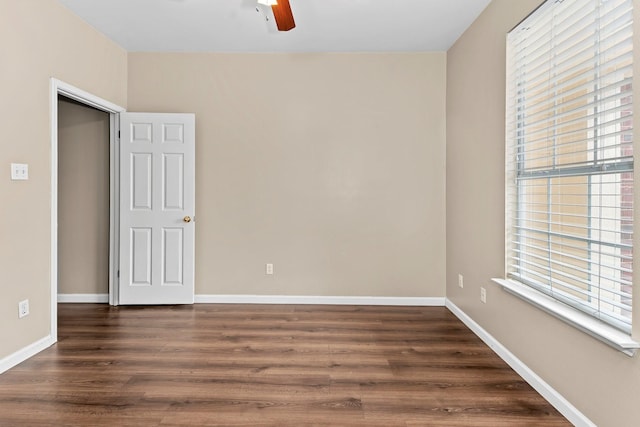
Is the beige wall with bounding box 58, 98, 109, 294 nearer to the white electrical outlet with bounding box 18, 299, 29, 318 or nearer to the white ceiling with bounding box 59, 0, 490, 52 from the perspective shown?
the white ceiling with bounding box 59, 0, 490, 52

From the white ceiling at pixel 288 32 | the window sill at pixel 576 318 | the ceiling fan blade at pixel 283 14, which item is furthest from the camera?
the white ceiling at pixel 288 32

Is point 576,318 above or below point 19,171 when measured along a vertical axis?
below

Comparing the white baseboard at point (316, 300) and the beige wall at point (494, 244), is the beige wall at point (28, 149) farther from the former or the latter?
the beige wall at point (494, 244)

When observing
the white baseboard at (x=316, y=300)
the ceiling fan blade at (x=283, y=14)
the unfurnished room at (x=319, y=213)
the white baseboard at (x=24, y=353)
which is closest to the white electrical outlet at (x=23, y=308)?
the unfurnished room at (x=319, y=213)

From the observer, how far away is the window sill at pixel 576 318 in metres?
1.70

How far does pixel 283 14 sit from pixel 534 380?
2782 mm

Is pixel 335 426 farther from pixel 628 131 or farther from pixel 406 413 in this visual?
pixel 628 131

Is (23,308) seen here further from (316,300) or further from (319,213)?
(319,213)

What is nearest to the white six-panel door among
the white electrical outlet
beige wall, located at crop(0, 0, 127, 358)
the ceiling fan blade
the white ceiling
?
the white ceiling

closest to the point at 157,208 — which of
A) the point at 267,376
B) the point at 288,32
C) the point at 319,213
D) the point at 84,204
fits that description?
the point at 84,204

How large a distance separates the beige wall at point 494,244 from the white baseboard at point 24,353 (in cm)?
348

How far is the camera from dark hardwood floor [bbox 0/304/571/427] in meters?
2.16

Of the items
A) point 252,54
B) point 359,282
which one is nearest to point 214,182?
point 252,54

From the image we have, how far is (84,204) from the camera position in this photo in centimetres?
443
